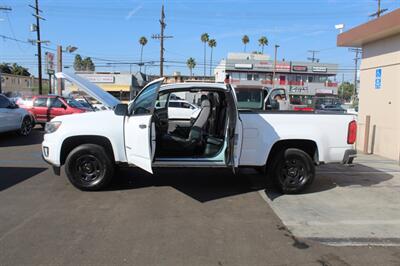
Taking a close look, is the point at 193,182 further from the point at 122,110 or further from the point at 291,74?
the point at 291,74

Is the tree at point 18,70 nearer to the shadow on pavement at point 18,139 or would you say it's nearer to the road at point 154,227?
the shadow on pavement at point 18,139

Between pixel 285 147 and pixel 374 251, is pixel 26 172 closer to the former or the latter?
pixel 285 147

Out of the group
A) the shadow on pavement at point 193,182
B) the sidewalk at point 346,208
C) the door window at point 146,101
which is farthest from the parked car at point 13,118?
the sidewalk at point 346,208

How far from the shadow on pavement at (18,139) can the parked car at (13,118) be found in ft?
1.03

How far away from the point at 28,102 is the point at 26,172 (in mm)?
10576

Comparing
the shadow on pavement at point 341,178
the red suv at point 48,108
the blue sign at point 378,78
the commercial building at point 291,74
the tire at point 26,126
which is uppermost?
the commercial building at point 291,74

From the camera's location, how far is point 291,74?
83.8 metres

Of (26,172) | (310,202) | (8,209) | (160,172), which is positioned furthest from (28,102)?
(310,202)

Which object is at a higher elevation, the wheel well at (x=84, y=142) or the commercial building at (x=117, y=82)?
the commercial building at (x=117, y=82)

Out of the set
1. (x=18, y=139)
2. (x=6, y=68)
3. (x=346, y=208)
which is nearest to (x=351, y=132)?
(x=346, y=208)

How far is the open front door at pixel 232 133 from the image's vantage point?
646cm

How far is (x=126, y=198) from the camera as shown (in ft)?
21.7

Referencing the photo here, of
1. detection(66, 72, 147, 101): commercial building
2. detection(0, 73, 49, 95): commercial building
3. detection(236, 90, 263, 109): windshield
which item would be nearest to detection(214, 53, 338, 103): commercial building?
detection(66, 72, 147, 101): commercial building

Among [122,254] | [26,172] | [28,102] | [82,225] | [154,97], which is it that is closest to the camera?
[122,254]
